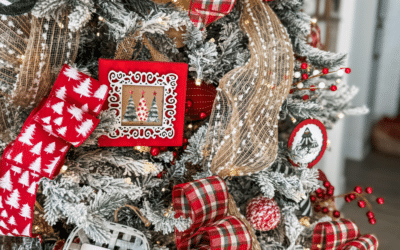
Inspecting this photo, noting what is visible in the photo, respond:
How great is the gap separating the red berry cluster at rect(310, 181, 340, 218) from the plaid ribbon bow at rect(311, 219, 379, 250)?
0.42 ft

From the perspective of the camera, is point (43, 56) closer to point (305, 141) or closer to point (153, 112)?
point (153, 112)

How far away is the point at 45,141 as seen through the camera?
1.38ft

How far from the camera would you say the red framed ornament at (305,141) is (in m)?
0.60

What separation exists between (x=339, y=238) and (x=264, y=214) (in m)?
0.15

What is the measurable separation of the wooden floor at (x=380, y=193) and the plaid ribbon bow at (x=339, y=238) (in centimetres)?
111

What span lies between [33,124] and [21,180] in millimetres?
87

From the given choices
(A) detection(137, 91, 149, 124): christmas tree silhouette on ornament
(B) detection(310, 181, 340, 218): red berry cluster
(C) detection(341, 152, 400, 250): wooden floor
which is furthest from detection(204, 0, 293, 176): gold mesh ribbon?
(C) detection(341, 152, 400, 250): wooden floor

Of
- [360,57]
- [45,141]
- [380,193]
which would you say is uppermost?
[360,57]

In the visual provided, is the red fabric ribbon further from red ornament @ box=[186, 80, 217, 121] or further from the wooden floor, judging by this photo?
the wooden floor

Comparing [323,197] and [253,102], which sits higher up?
[253,102]

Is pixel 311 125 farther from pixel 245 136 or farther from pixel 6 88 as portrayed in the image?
pixel 6 88

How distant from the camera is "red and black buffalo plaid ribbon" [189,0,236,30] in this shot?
0.44 meters

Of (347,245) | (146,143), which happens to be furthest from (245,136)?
(347,245)

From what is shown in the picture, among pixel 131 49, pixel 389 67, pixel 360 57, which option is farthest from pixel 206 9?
pixel 389 67
